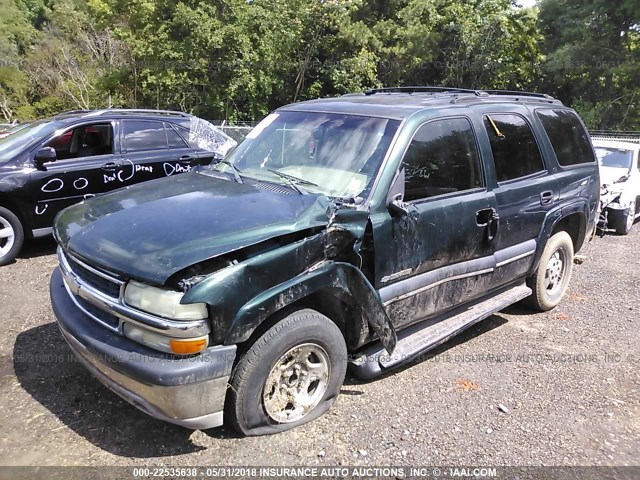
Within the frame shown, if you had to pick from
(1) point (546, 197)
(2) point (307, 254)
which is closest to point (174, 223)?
(2) point (307, 254)

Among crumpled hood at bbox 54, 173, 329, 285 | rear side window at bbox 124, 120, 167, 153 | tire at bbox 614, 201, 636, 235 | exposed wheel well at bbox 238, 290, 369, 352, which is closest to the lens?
crumpled hood at bbox 54, 173, 329, 285

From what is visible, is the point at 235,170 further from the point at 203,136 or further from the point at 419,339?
the point at 203,136

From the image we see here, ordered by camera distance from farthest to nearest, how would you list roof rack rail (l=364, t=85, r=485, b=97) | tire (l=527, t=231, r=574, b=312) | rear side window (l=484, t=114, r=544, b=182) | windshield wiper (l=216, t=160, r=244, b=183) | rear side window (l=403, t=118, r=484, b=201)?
tire (l=527, t=231, r=574, b=312), roof rack rail (l=364, t=85, r=485, b=97), rear side window (l=484, t=114, r=544, b=182), windshield wiper (l=216, t=160, r=244, b=183), rear side window (l=403, t=118, r=484, b=201)

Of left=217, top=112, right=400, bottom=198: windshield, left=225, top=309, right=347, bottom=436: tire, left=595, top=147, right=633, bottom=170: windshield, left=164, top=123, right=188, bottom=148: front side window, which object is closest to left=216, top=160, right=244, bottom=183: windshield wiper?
left=217, top=112, right=400, bottom=198: windshield

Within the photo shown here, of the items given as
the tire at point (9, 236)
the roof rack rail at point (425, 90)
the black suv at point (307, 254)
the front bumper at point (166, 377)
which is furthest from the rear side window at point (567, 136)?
the tire at point (9, 236)

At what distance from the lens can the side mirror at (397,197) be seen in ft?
10.9

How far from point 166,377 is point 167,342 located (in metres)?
0.17

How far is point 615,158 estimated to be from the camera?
9.67 metres

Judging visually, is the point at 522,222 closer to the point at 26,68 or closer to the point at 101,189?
the point at 101,189

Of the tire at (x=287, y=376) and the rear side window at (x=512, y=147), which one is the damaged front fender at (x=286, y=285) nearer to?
the tire at (x=287, y=376)

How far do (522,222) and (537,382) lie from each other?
1.35 metres

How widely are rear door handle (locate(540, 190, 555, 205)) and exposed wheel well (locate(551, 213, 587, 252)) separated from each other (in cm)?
58

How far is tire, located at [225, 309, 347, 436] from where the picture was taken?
Result: 9.18 feet

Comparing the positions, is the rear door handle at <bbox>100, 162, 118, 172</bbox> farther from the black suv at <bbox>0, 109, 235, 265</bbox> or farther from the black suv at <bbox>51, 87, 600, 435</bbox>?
the black suv at <bbox>51, 87, 600, 435</bbox>
